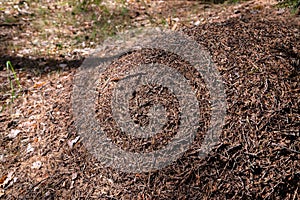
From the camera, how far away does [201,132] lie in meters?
2.34

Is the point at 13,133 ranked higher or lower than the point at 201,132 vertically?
lower

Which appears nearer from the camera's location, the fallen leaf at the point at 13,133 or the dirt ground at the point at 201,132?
the dirt ground at the point at 201,132

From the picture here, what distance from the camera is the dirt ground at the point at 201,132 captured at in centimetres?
216

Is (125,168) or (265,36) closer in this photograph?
(125,168)

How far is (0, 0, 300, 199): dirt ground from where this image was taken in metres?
2.16

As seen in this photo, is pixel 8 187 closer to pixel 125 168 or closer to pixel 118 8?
pixel 125 168

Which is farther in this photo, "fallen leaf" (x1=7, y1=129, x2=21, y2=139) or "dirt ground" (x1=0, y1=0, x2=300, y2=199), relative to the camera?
"fallen leaf" (x1=7, y1=129, x2=21, y2=139)

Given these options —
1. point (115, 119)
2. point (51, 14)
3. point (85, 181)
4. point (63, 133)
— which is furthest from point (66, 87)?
point (51, 14)

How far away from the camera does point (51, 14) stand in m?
4.89

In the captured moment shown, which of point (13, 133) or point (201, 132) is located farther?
point (13, 133)

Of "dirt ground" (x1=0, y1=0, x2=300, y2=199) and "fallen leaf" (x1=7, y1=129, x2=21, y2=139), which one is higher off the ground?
"dirt ground" (x1=0, y1=0, x2=300, y2=199)

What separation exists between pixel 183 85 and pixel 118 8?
287cm

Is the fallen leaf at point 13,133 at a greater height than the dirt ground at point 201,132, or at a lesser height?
lesser

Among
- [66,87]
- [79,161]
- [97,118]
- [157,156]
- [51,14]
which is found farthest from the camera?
[51,14]
